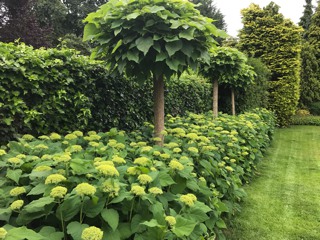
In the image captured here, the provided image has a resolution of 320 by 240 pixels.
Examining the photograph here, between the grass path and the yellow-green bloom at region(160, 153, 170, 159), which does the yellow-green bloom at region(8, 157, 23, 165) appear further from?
the grass path

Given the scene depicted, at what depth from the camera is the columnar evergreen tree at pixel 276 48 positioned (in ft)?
41.6

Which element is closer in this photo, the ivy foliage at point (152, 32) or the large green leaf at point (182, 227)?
the large green leaf at point (182, 227)

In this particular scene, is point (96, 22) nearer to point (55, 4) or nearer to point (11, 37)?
point (11, 37)

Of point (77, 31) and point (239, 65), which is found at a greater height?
point (77, 31)

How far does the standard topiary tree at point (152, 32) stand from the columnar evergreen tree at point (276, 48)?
11.0 metres

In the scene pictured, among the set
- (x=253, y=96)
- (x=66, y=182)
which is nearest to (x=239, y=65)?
(x=253, y=96)

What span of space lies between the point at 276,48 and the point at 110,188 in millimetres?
13351

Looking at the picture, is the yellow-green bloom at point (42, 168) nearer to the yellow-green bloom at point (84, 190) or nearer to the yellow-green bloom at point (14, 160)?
the yellow-green bloom at point (14, 160)

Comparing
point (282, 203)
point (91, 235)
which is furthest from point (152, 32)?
point (282, 203)

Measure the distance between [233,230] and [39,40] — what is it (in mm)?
11314

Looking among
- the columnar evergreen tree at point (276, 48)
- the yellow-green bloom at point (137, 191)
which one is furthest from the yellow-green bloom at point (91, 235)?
the columnar evergreen tree at point (276, 48)

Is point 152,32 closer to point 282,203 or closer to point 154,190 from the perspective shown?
point 154,190

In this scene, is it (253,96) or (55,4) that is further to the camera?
(55,4)

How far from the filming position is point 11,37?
10961 mm
